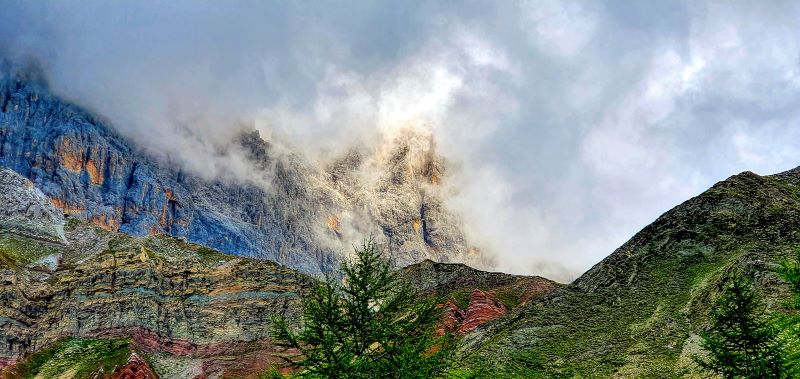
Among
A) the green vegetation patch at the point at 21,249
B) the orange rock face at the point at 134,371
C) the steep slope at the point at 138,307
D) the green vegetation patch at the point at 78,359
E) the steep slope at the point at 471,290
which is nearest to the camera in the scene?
the orange rock face at the point at 134,371

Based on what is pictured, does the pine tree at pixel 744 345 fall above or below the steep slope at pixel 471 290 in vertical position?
below

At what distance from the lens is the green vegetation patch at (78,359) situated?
126 meters

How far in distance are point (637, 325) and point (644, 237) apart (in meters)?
24.7

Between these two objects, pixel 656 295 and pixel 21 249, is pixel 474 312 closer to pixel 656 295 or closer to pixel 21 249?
pixel 656 295

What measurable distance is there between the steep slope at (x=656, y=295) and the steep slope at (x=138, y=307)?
6860 centimetres

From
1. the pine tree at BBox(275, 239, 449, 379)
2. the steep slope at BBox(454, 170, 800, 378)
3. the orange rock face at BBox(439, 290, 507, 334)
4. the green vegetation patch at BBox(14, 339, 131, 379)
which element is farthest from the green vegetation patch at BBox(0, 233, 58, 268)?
the pine tree at BBox(275, 239, 449, 379)

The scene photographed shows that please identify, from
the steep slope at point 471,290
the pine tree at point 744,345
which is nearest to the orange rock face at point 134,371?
the steep slope at point 471,290

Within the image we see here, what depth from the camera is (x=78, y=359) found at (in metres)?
132

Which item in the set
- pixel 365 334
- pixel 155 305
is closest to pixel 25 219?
pixel 155 305

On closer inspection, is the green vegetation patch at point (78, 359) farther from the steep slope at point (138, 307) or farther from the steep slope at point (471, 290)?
the steep slope at point (471, 290)

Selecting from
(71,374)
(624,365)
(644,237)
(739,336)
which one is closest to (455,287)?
(644,237)

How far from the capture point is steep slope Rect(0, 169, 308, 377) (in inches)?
5354

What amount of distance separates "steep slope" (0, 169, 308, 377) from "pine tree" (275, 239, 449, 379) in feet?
344

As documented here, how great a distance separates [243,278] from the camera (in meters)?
169
